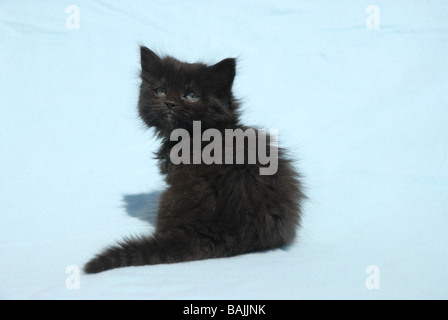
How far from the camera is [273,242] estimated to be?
9.05 ft

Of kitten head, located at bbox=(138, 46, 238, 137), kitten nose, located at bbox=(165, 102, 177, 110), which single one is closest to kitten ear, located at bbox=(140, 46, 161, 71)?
kitten head, located at bbox=(138, 46, 238, 137)

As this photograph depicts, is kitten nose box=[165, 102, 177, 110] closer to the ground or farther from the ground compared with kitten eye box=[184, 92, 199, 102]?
closer to the ground

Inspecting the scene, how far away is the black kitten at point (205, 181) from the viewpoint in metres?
2.57

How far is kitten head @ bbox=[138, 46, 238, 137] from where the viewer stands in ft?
9.55

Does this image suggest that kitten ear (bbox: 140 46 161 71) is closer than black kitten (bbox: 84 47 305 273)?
No

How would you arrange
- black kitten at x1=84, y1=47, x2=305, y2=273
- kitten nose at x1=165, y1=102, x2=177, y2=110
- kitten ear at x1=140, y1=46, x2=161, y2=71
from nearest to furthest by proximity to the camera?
black kitten at x1=84, y1=47, x2=305, y2=273 < kitten nose at x1=165, y1=102, x2=177, y2=110 < kitten ear at x1=140, y1=46, x2=161, y2=71

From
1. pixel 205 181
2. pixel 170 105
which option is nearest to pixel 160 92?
pixel 170 105

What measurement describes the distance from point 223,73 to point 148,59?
1.32 feet

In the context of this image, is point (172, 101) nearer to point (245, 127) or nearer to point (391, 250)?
point (245, 127)

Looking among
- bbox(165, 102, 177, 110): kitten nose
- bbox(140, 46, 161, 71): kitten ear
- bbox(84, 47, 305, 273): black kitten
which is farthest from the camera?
bbox(140, 46, 161, 71): kitten ear

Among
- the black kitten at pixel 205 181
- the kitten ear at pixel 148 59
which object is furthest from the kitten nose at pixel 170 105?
the kitten ear at pixel 148 59

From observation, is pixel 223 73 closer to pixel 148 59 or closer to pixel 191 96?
pixel 191 96

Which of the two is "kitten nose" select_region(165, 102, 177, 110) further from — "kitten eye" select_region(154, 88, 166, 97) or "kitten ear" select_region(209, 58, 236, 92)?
"kitten ear" select_region(209, 58, 236, 92)

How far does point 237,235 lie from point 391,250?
738mm
